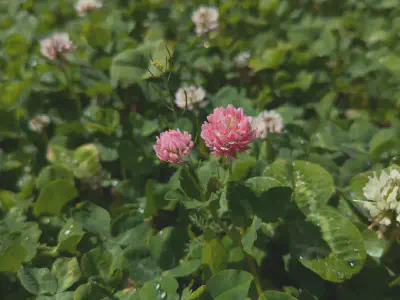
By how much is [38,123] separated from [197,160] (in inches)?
29.3

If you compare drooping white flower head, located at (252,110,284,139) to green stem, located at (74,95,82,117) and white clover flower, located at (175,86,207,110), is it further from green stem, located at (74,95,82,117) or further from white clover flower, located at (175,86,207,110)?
green stem, located at (74,95,82,117)

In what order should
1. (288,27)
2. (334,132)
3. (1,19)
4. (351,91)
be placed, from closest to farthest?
(334,132)
(351,91)
(288,27)
(1,19)

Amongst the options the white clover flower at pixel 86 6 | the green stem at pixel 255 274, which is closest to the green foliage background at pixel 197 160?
the green stem at pixel 255 274

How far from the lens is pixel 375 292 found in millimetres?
1010

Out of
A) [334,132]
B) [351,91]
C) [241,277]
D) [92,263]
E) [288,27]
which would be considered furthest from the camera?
[288,27]

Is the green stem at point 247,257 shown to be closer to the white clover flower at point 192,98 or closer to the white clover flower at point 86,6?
the white clover flower at point 192,98

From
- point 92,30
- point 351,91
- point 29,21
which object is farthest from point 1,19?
point 351,91

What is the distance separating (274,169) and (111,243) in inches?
19.9

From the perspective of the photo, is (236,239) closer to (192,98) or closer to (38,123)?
(192,98)

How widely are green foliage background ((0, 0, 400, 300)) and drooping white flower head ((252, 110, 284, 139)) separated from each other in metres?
0.05

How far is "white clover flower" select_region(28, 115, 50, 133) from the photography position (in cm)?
162

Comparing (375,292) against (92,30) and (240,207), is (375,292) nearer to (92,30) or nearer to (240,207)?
(240,207)

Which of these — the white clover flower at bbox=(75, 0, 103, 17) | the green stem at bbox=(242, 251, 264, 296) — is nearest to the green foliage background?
the green stem at bbox=(242, 251, 264, 296)

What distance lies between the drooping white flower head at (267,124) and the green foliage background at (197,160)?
0.05 m
